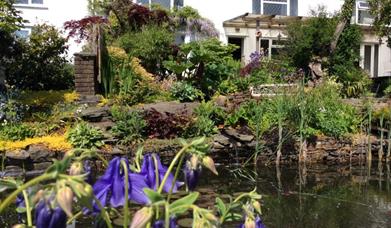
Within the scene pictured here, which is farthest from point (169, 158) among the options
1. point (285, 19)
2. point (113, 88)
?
point (285, 19)

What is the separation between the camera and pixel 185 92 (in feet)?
37.1

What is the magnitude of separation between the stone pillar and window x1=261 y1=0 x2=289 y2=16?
10674mm

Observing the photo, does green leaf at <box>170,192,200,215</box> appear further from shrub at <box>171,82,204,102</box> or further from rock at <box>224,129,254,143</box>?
shrub at <box>171,82,204,102</box>

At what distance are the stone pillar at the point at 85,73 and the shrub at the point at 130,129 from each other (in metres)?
2.29

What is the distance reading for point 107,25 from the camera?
15414 mm

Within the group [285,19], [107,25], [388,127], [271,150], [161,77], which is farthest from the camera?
[285,19]

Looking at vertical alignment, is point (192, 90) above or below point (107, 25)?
below

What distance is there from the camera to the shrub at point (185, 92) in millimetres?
11305

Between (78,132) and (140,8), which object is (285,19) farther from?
(78,132)

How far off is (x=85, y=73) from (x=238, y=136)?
3928 millimetres

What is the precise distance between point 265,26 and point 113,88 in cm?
1004

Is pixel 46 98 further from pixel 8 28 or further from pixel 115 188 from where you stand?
pixel 115 188

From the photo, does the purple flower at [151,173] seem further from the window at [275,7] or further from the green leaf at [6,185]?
the window at [275,7]

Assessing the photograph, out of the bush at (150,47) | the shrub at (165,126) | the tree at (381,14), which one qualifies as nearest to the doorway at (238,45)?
the tree at (381,14)
